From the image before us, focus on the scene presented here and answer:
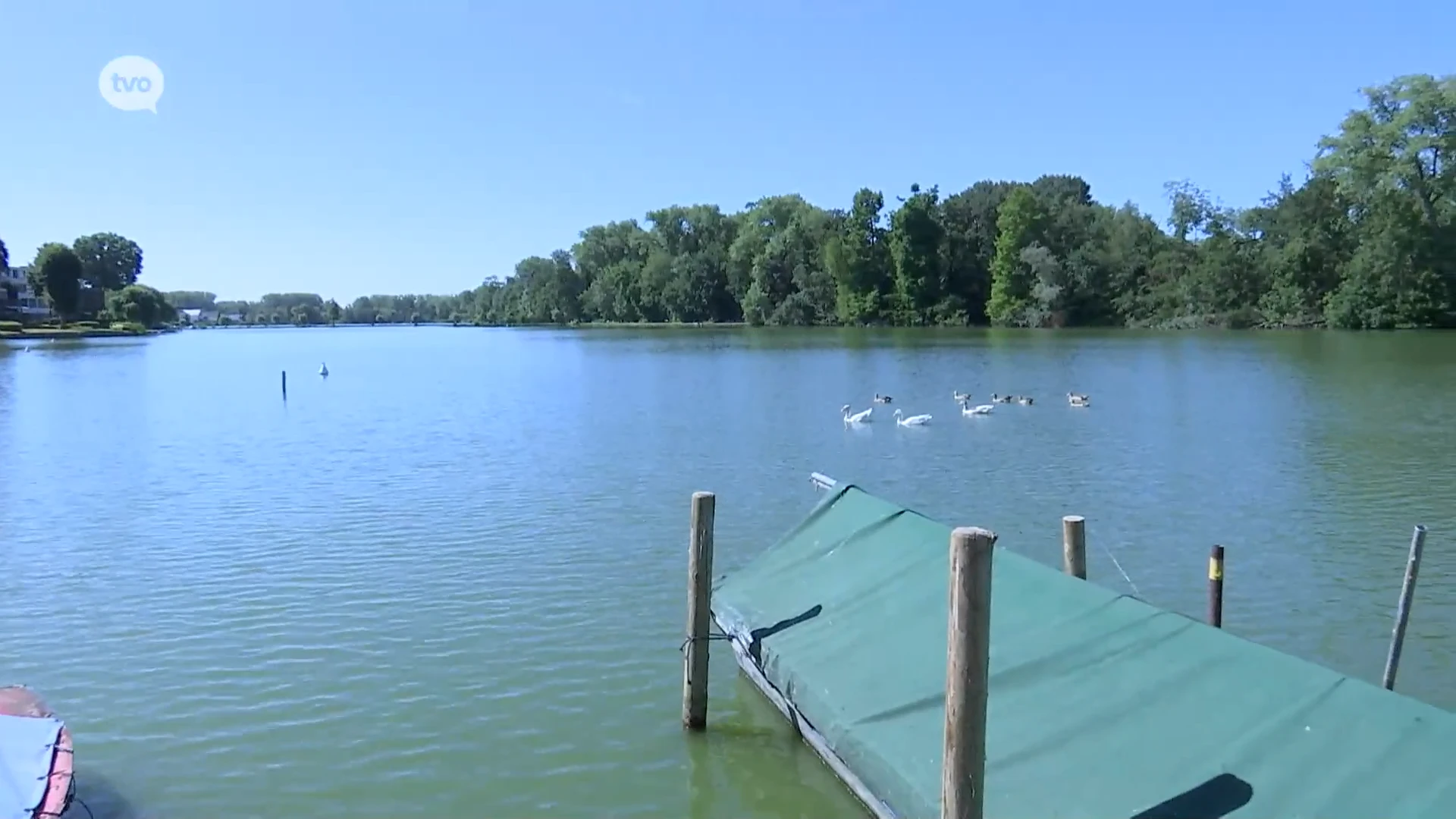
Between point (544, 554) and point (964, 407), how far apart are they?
2018 cm

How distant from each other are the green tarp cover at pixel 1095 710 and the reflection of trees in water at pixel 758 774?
0.80 metres

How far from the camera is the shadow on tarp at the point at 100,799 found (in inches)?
324

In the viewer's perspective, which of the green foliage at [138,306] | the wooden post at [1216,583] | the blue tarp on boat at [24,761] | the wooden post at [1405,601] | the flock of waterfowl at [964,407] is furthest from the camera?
the green foliage at [138,306]

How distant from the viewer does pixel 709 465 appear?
923 inches

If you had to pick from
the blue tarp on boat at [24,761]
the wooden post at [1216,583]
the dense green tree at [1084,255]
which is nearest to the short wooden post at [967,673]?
the wooden post at [1216,583]

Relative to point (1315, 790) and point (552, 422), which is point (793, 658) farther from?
point (552, 422)

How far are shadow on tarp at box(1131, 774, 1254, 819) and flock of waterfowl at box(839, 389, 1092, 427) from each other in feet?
80.8

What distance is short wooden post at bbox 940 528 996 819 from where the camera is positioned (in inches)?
213

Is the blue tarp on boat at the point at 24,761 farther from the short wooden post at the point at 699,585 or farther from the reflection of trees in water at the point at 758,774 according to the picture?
the short wooden post at the point at 699,585

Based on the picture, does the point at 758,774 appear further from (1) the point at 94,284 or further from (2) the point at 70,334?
(1) the point at 94,284

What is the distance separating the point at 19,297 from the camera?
434ft

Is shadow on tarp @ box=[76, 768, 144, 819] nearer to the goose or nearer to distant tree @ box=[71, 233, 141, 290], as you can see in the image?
the goose

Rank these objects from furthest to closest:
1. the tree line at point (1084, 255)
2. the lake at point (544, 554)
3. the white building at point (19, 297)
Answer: the white building at point (19, 297) < the tree line at point (1084, 255) < the lake at point (544, 554)

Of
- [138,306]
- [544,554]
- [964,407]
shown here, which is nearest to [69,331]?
[138,306]
